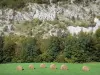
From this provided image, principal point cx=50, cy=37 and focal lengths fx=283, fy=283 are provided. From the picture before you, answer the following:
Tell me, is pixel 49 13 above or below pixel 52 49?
above

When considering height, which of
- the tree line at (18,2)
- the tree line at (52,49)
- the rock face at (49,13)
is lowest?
the tree line at (52,49)

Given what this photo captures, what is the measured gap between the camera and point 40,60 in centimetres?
4278

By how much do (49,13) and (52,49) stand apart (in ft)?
47.9

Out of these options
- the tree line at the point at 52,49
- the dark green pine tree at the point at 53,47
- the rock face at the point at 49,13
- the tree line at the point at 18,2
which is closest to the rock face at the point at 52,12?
the rock face at the point at 49,13

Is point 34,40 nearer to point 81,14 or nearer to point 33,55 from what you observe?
point 33,55

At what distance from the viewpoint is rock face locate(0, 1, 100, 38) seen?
55250 mm

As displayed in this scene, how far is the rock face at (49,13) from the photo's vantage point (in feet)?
181

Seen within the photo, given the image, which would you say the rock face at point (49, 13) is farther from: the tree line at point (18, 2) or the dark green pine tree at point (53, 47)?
the dark green pine tree at point (53, 47)

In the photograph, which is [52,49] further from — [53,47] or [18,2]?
[18,2]

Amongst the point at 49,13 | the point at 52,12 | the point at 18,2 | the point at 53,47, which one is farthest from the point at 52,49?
the point at 18,2

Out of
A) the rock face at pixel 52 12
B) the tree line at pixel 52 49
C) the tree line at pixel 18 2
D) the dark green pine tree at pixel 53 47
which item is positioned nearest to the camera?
the tree line at pixel 52 49

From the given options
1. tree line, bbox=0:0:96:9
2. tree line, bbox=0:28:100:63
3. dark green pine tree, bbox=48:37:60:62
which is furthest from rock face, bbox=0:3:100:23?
dark green pine tree, bbox=48:37:60:62

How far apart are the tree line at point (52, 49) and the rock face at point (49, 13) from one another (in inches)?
417

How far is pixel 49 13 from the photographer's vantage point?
56156 mm
